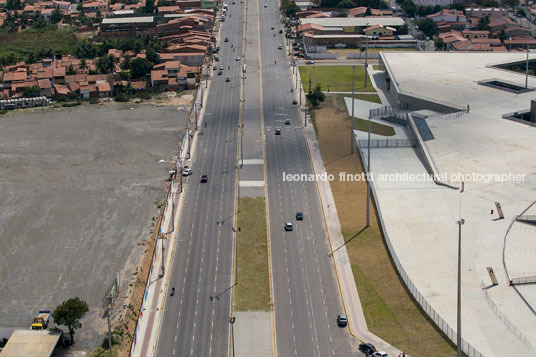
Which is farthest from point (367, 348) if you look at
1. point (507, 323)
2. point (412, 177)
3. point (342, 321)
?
point (412, 177)

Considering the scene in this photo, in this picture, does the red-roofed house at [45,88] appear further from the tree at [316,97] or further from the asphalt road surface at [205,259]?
the tree at [316,97]

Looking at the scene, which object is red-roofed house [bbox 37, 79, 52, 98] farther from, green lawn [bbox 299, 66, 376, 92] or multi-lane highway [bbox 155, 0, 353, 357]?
green lawn [bbox 299, 66, 376, 92]

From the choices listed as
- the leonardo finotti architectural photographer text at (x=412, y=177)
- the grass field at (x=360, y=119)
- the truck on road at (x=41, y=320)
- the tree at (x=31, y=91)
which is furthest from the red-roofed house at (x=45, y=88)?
the truck on road at (x=41, y=320)

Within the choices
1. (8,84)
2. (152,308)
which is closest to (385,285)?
(152,308)

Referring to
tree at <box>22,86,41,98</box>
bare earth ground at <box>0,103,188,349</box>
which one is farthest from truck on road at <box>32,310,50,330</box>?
tree at <box>22,86,41,98</box>

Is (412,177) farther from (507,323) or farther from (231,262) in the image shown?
(507,323)
